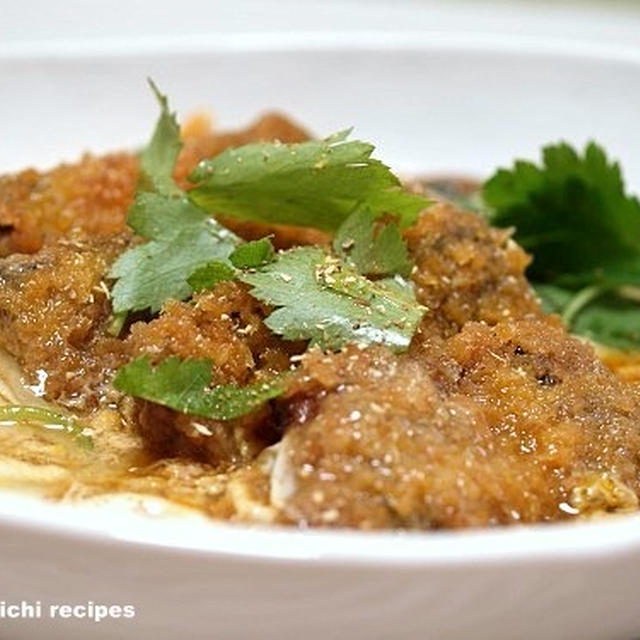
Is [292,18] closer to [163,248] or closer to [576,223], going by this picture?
[576,223]

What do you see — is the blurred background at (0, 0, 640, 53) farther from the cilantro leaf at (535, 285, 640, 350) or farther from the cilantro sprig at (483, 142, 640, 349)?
the cilantro leaf at (535, 285, 640, 350)

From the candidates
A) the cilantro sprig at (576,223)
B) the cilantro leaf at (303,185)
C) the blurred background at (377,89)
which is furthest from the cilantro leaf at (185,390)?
the blurred background at (377,89)

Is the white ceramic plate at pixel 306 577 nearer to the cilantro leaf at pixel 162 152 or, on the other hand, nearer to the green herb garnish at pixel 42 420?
the green herb garnish at pixel 42 420

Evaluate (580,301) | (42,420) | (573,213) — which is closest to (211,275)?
(42,420)

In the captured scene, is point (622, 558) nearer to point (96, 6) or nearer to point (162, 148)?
point (162, 148)

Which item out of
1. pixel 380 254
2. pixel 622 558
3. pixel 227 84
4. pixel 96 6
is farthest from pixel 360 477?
pixel 96 6

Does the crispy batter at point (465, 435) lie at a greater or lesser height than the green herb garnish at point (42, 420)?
greater
